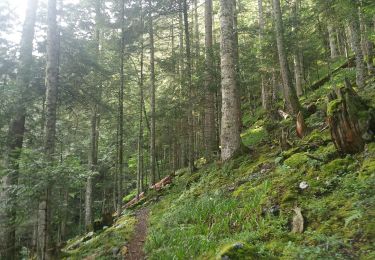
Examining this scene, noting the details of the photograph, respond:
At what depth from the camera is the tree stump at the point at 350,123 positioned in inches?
253

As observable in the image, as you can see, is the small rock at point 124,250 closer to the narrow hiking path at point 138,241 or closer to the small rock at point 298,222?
the narrow hiking path at point 138,241

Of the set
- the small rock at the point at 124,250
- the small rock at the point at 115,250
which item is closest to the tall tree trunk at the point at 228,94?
the small rock at the point at 124,250

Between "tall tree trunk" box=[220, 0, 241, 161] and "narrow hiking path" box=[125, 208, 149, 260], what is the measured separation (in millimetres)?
3242

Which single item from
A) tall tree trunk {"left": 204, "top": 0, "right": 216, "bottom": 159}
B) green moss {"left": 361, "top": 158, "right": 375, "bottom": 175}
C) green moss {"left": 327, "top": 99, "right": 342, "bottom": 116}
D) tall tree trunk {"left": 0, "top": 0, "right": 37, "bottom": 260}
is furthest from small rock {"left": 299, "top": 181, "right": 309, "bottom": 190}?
tall tree trunk {"left": 204, "top": 0, "right": 216, "bottom": 159}

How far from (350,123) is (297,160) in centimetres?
154

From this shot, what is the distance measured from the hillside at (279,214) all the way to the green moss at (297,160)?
3 centimetres

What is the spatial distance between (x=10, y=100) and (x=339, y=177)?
9744mm

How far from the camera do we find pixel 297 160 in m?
7.60

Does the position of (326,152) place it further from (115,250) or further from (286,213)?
(115,250)

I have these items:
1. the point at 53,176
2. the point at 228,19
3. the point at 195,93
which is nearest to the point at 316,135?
the point at 228,19

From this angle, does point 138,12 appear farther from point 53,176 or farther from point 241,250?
point 241,250

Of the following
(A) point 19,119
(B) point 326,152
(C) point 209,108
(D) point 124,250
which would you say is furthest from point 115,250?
(C) point 209,108

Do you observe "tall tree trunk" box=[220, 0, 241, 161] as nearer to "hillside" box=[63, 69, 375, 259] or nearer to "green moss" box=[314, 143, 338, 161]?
"hillside" box=[63, 69, 375, 259]

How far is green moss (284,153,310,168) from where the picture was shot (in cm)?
734
